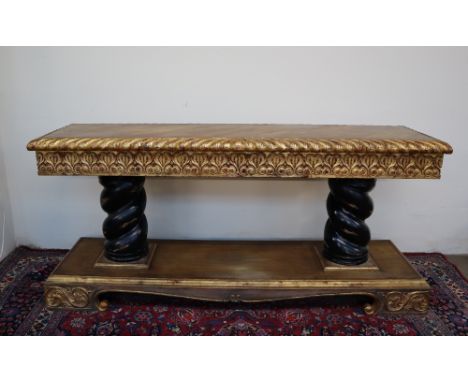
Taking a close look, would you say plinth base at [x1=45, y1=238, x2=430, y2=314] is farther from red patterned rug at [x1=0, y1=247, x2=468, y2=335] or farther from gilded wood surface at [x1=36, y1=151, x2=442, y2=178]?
gilded wood surface at [x1=36, y1=151, x2=442, y2=178]

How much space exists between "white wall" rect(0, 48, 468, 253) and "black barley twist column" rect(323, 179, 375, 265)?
52 cm

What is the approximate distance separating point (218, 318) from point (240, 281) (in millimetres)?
223

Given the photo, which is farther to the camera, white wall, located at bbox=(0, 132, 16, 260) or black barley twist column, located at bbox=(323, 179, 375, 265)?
white wall, located at bbox=(0, 132, 16, 260)

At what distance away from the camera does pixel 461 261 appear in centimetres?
266

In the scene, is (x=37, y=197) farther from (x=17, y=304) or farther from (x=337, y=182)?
(x=337, y=182)

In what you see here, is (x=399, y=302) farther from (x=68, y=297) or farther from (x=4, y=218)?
(x=4, y=218)

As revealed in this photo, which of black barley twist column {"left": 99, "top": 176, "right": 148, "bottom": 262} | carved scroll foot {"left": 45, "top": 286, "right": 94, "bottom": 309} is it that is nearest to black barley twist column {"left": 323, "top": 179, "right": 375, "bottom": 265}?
black barley twist column {"left": 99, "top": 176, "right": 148, "bottom": 262}

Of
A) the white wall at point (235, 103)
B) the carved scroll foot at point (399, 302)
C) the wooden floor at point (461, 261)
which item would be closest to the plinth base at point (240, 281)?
the carved scroll foot at point (399, 302)

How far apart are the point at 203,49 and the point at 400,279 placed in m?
1.70

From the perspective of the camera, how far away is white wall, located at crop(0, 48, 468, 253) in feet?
7.64

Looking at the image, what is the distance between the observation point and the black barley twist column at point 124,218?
6.45ft

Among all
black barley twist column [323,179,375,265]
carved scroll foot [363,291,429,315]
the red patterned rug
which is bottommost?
the red patterned rug

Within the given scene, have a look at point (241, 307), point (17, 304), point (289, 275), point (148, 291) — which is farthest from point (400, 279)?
point (17, 304)

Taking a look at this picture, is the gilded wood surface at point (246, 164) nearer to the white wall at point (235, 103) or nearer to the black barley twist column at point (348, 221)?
the black barley twist column at point (348, 221)
